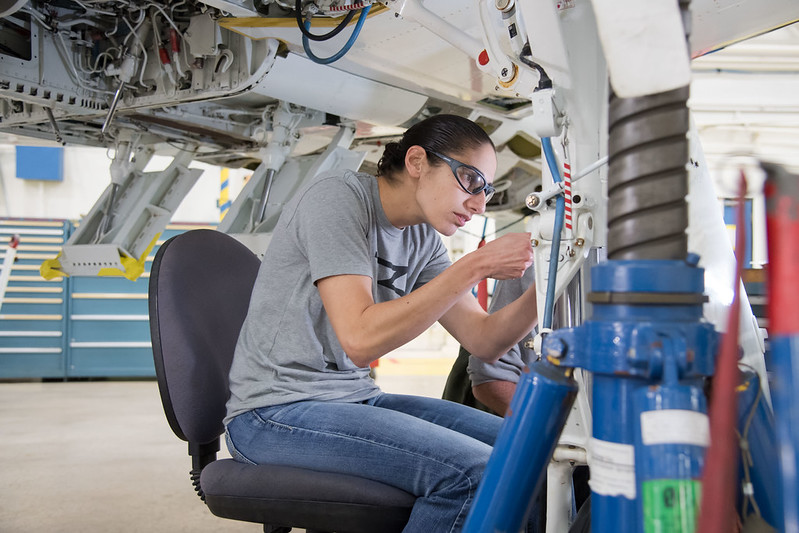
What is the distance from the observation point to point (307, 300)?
1.36 meters

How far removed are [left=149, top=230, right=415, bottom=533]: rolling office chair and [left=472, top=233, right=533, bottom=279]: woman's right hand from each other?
1.31ft

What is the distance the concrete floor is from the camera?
8.50 feet

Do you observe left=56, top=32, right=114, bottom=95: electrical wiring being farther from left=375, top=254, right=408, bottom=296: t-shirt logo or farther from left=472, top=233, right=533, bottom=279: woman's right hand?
left=472, top=233, right=533, bottom=279: woman's right hand

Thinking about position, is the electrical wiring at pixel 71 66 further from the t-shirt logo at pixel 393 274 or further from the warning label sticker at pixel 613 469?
the warning label sticker at pixel 613 469

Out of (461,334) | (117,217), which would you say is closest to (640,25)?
(461,334)

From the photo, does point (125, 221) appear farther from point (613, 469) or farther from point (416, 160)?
point (613, 469)

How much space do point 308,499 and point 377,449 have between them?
5.3 inches

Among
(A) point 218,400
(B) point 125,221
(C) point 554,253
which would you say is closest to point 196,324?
(A) point 218,400

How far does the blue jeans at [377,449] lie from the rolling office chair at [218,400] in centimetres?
3

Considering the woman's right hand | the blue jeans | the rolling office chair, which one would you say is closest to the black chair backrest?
the rolling office chair

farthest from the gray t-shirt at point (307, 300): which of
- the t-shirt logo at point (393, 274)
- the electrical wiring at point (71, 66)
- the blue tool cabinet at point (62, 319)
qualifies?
the blue tool cabinet at point (62, 319)

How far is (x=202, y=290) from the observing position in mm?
1515

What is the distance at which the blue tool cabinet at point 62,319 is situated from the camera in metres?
6.42

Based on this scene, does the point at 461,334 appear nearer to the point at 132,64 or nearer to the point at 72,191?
the point at 132,64
